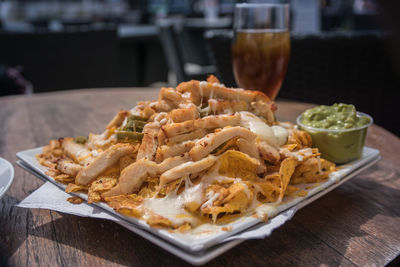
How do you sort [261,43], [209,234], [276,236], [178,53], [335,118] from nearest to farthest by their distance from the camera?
[209,234] < [276,236] < [335,118] < [261,43] < [178,53]

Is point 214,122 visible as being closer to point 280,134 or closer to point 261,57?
point 280,134

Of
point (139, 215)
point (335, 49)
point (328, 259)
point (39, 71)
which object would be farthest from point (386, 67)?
point (39, 71)

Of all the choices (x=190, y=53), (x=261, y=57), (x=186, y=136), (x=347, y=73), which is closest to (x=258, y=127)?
(x=186, y=136)

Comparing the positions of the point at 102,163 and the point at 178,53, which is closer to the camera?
the point at 102,163

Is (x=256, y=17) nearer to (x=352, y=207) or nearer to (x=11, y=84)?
(x=352, y=207)

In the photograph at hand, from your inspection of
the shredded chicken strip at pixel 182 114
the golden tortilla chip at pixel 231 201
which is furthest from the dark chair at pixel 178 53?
the golden tortilla chip at pixel 231 201

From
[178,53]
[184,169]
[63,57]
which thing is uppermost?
[184,169]
